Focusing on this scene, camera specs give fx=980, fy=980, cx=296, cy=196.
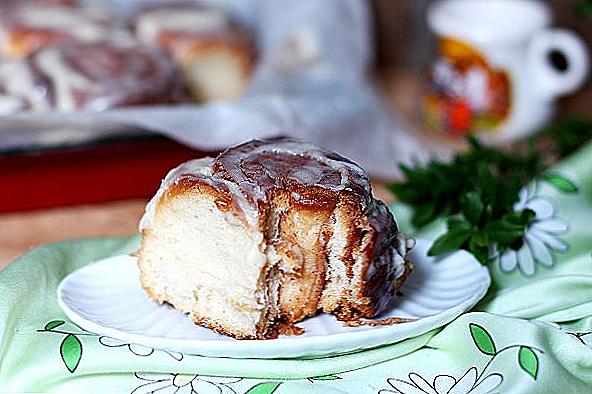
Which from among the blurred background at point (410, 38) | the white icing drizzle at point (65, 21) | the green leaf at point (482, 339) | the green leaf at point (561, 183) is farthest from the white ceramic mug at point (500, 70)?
the green leaf at point (482, 339)

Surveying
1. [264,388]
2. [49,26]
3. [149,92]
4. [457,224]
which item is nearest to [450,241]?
[457,224]

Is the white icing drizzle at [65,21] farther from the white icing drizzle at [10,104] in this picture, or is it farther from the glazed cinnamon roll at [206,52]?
the white icing drizzle at [10,104]

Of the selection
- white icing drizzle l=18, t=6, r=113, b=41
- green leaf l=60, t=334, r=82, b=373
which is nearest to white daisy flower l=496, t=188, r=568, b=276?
green leaf l=60, t=334, r=82, b=373

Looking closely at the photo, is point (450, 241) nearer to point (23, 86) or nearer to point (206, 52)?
point (23, 86)

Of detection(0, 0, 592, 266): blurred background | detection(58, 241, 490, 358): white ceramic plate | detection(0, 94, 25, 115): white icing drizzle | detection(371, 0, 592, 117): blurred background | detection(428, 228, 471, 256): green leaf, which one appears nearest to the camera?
detection(58, 241, 490, 358): white ceramic plate

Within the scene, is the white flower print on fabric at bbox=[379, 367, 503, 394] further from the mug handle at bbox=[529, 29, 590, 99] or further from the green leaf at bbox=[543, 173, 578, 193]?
the mug handle at bbox=[529, 29, 590, 99]

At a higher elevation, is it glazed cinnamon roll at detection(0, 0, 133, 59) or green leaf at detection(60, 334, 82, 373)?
Result: green leaf at detection(60, 334, 82, 373)

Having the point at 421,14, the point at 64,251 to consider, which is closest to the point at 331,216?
the point at 64,251

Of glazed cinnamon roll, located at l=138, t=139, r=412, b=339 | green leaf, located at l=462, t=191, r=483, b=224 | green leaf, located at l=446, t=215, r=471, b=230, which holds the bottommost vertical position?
green leaf, located at l=446, t=215, r=471, b=230
